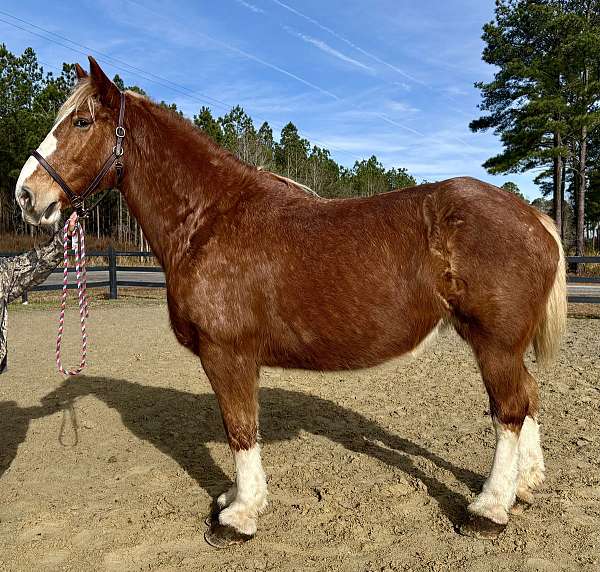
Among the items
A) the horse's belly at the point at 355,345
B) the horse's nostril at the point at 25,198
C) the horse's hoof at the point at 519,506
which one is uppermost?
the horse's nostril at the point at 25,198

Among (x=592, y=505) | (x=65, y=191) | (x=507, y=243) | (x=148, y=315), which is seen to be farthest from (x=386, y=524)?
(x=148, y=315)

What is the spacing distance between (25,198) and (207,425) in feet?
9.31

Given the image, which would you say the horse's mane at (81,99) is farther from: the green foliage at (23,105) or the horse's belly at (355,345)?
the green foliage at (23,105)

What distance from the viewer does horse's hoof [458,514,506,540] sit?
278 cm

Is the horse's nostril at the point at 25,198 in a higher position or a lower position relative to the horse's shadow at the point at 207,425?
higher

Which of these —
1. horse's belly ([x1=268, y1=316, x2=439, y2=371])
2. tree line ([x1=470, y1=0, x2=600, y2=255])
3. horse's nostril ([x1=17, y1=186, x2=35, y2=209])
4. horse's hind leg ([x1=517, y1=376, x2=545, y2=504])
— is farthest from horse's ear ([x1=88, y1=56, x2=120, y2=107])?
tree line ([x1=470, y1=0, x2=600, y2=255])

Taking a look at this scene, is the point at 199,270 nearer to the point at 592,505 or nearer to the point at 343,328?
the point at 343,328

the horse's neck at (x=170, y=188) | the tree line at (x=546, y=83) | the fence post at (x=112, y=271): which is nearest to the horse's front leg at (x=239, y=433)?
the horse's neck at (x=170, y=188)

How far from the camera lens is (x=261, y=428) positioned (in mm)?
4582

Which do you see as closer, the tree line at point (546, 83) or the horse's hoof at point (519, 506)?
the horse's hoof at point (519, 506)

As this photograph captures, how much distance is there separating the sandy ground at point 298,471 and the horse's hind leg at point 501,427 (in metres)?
0.13

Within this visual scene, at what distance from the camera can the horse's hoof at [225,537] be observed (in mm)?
2781

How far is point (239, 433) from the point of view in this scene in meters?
2.93

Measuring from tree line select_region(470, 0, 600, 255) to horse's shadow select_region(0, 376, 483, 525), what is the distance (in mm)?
18254
